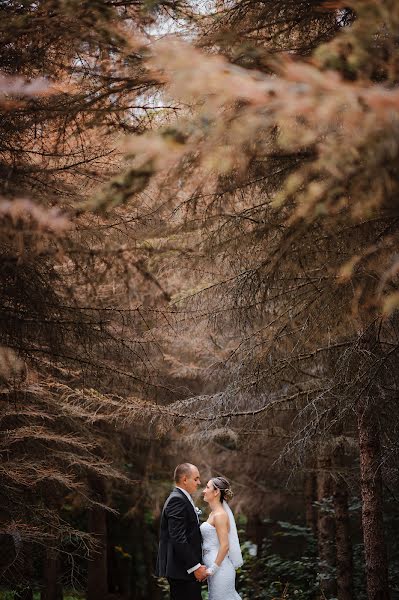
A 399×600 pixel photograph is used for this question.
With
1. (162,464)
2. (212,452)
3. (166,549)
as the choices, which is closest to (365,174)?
(166,549)

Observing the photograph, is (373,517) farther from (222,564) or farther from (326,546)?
(326,546)

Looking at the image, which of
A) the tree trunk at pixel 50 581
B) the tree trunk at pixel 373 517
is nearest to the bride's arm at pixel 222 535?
the tree trunk at pixel 373 517

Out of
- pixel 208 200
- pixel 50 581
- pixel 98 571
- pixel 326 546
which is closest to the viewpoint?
pixel 208 200

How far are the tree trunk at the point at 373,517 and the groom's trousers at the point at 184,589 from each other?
2.87 m

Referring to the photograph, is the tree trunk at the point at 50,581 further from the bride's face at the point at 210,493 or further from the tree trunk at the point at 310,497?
the bride's face at the point at 210,493

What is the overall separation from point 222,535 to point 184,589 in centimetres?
59

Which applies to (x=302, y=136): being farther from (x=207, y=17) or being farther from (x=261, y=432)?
(x=261, y=432)

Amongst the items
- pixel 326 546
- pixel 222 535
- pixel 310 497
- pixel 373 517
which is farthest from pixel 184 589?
pixel 310 497

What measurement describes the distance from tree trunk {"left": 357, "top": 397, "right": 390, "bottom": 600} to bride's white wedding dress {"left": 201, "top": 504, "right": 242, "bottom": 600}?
2.36 metres

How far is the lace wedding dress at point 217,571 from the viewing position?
6129mm

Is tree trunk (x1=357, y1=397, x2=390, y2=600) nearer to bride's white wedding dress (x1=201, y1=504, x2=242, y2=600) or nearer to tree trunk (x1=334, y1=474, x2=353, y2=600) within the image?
tree trunk (x1=334, y1=474, x2=353, y2=600)

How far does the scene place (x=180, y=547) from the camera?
5.82 meters

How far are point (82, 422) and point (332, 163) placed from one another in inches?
354

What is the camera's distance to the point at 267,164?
5.08 metres
